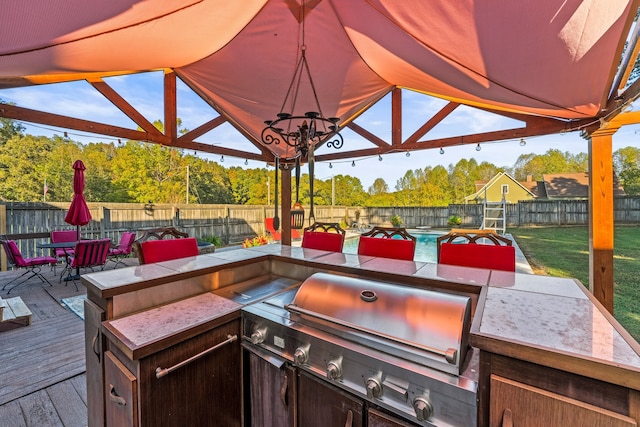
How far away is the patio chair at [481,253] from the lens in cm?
196

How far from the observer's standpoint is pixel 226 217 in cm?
953

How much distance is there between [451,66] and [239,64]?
1893mm

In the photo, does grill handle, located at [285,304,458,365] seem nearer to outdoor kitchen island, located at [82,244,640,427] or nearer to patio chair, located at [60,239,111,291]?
outdoor kitchen island, located at [82,244,640,427]

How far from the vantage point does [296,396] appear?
1.16 meters

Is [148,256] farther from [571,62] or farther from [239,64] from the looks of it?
[571,62]

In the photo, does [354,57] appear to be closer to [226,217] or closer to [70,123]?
[70,123]

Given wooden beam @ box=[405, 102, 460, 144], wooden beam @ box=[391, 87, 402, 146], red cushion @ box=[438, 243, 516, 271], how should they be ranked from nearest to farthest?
red cushion @ box=[438, 243, 516, 271]
wooden beam @ box=[405, 102, 460, 144]
wooden beam @ box=[391, 87, 402, 146]

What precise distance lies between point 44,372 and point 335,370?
2594mm

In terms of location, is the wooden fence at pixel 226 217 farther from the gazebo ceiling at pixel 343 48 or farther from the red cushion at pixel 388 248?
the red cushion at pixel 388 248

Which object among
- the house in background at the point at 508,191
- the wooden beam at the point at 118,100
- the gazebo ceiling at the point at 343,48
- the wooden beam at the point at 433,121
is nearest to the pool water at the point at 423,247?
the wooden beam at the point at 433,121

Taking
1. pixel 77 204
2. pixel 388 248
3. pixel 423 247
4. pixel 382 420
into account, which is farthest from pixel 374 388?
pixel 423 247

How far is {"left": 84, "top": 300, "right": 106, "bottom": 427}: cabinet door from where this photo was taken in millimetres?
1292

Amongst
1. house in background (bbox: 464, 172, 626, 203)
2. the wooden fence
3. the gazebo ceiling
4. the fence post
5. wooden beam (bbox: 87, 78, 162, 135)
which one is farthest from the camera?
house in background (bbox: 464, 172, 626, 203)

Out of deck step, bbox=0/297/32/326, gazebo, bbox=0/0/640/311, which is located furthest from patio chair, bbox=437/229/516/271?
deck step, bbox=0/297/32/326
